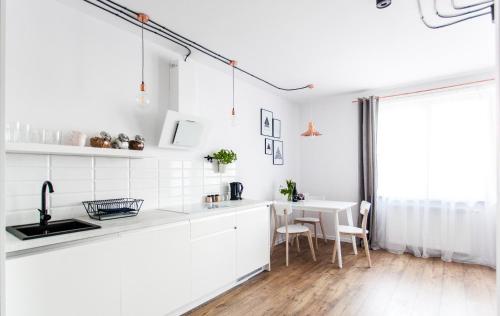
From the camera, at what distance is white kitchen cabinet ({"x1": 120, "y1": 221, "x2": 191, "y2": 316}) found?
1.90 metres

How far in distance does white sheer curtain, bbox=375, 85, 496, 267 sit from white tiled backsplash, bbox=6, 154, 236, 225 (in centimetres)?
275

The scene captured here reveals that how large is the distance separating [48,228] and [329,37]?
273 cm

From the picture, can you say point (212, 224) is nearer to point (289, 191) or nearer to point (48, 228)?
point (48, 228)

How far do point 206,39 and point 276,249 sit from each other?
305 cm

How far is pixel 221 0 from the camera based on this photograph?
2014 millimetres

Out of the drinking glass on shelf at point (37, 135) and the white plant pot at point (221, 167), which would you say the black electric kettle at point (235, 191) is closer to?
the white plant pot at point (221, 167)

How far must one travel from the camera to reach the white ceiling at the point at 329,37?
83.1 inches

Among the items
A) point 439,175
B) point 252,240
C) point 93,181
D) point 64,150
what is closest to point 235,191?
point 252,240

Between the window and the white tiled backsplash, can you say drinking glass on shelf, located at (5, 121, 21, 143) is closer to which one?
the white tiled backsplash

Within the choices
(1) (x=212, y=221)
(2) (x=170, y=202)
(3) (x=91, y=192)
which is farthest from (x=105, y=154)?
(1) (x=212, y=221)

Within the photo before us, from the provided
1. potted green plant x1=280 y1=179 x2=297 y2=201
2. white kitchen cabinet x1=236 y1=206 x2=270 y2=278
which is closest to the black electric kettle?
white kitchen cabinet x1=236 y1=206 x2=270 y2=278

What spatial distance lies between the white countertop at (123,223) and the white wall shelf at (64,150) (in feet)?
1.61

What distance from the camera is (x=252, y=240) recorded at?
9.99ft

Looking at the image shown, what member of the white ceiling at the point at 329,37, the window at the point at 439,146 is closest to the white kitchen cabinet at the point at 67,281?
the white ceiling at the point at 329,37
